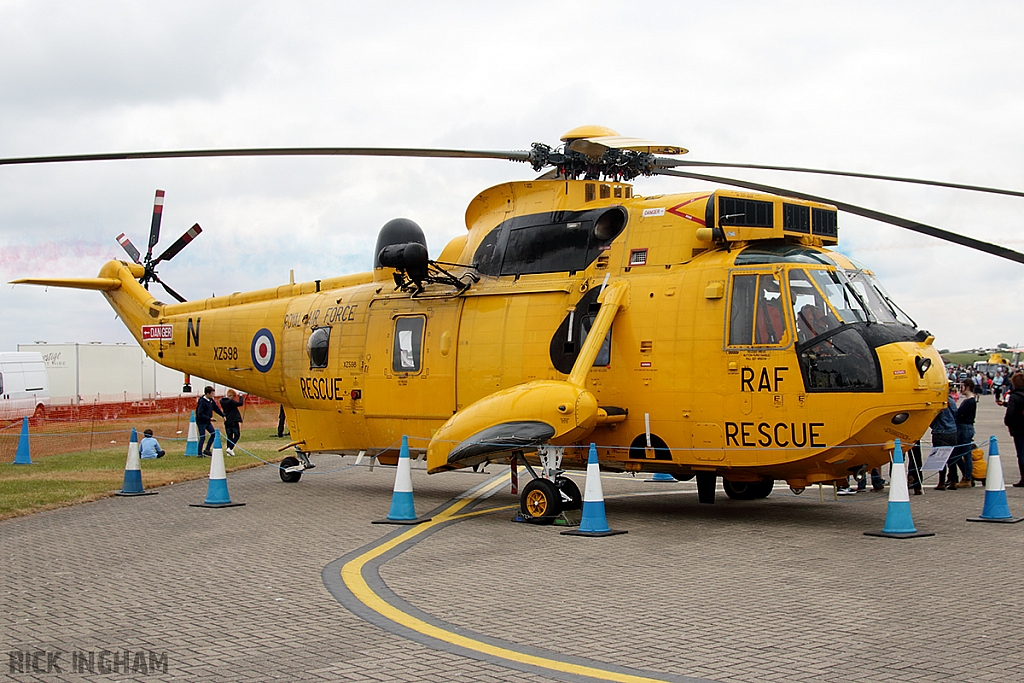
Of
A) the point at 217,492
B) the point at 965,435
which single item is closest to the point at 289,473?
the point at 217,492

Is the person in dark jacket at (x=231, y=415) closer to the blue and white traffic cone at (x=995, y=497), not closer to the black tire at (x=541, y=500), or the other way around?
the black tire at (x=541, y=500)

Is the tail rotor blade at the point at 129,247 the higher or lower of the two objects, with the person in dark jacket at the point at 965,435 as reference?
higher

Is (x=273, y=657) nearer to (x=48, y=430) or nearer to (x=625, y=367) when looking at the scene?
(x=625, y=367)

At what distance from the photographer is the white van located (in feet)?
126

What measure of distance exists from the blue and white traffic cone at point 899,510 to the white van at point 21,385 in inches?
1375

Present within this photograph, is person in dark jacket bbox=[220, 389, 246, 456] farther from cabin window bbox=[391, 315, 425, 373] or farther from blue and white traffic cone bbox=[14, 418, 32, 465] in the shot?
cabin window bbox=[391, 315, 425, 373]

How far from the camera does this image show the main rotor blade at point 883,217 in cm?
1050

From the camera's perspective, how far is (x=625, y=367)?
13.0m

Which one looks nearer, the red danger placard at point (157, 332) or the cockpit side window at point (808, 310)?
the cockpit side window at point (808, 310)

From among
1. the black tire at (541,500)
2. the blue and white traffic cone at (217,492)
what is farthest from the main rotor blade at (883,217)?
the blue and white traffic cone at (217,492)

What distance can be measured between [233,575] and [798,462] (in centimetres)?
663

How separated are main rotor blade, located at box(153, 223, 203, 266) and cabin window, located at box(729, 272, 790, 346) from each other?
13328 millimetres

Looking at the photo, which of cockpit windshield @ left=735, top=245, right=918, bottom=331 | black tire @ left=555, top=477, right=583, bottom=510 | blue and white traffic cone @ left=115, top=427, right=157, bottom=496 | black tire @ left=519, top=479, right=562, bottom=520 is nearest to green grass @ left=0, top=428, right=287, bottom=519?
blue and white traffic cone @ left=115, top=427, right=157, bottom=496

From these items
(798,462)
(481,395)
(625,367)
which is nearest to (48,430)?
(481,395)
